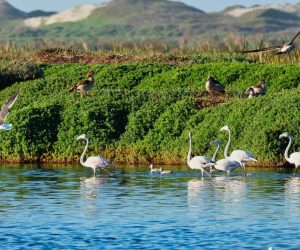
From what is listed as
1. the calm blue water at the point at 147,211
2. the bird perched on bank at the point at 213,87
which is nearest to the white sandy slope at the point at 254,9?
the bird perched on bank at the point at 213,87

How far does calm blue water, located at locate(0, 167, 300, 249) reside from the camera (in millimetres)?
19078

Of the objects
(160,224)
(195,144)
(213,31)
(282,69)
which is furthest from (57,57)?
(213,31)

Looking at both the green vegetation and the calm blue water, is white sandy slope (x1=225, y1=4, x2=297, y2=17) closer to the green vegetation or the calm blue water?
the green vegetation

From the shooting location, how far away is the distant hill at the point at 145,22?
119750mm

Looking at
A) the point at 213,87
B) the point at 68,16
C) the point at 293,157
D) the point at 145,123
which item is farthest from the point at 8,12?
the point at 293,157

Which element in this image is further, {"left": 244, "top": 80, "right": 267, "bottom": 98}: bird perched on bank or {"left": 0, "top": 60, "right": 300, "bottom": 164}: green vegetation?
{"left": 244, "top": 80, "right": 267, "bottom": 98}: bird perched on bank

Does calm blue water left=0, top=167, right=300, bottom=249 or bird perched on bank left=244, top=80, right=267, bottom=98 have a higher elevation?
bird perched on bank left=244, top=80, right=267, bottom=98

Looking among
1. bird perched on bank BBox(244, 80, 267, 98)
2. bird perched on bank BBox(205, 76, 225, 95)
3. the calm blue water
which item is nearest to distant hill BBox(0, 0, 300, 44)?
bird perched on bank BBox(205, 76, 225, 95)

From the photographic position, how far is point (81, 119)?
34250mm

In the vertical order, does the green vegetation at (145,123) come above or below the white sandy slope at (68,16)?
below

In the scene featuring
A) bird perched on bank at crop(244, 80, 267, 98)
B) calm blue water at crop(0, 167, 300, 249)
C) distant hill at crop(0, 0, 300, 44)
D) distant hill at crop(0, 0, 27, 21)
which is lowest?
calm blue water at crop(0, 167, 300, 249)

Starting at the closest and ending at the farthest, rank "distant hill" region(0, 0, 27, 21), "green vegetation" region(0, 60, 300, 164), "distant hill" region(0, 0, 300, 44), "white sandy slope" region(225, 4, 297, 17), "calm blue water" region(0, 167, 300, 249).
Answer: "calm blue water" region(0, 167, 300, 249) < "green vegetation" region(0, 60, 300, 164) < "distant hill" region(0, 0, 300, 44) < "white sandy slope" region(225, 4, 297, 17) < "distant hill" region(0, 0, 27, 21)

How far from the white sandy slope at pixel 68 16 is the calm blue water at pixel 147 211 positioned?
101 meters

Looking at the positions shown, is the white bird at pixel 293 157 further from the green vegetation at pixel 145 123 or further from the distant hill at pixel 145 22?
the distant hill at pixel 145 22
